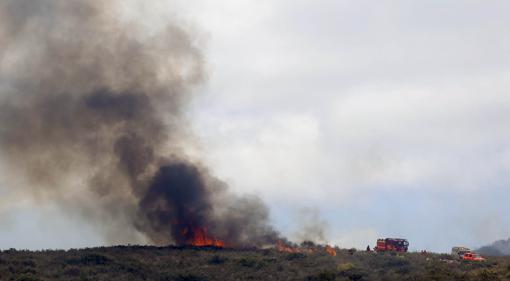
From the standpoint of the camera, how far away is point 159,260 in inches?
2876

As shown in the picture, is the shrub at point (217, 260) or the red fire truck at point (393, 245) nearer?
the shrub at point (217, 260)

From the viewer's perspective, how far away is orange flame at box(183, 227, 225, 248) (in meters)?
92.6

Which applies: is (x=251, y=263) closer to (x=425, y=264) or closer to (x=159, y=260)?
(x=159, y=260)

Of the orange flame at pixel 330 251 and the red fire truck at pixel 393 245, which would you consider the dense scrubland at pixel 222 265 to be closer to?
the orange flame at pixel 330 251

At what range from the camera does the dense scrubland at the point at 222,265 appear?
6400 cm

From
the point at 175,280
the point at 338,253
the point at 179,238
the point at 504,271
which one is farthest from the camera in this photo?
the point at 179,238

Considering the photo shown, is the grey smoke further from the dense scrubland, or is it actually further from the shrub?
the shrub

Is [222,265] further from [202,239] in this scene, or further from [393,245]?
[393,245]

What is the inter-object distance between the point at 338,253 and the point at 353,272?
53.4 ft

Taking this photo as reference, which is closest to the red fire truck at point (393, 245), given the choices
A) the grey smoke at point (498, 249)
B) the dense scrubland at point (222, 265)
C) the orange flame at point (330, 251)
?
the orange flame at point (330, 251)

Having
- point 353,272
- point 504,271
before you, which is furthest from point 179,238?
point 504,271

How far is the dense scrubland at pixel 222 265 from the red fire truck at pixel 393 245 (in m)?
11.2

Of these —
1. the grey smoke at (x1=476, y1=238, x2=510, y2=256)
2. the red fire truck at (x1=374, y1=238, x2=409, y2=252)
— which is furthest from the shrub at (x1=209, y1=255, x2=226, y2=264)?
the grey smoke at (x1=476, y1=238, x2=510, y2=256)

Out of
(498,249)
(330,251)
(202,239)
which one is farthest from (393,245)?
(498,249)
